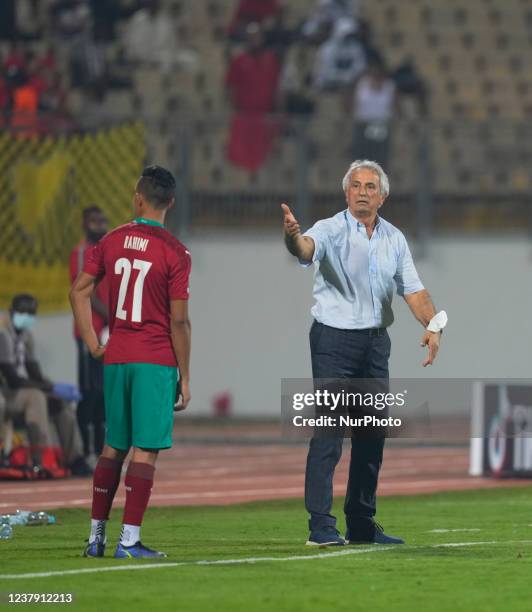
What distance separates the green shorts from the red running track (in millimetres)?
4139

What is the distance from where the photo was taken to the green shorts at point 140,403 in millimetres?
9641

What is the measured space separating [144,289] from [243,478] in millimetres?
8236

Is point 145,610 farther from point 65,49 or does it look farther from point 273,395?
point 65,49

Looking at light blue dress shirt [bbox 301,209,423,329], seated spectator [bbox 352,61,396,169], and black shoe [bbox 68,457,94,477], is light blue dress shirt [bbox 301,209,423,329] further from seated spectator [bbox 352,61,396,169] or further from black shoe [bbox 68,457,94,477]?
seated spectator [bbox 352,61,396,169]

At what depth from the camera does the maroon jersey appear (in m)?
9.67

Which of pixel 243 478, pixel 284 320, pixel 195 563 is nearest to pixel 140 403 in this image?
pixel 195 563

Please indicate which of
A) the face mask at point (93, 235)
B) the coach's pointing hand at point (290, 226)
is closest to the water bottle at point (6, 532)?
the coach's pointing hand at point (290, 226)

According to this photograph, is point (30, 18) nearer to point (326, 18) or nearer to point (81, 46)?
point (81, 46)

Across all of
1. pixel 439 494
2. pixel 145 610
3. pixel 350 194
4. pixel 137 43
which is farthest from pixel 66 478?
pixel 137 43

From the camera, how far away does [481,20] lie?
27562 mm

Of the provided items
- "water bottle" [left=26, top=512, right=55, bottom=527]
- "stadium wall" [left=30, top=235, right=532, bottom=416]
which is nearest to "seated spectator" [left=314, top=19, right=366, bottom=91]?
"stadium wall" [left=30, top=235, right=532, bottom=416]

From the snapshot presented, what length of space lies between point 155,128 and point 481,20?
6487 millimetres

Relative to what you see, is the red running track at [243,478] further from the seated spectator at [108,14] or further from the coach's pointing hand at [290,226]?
the seated spectator at [108,14]

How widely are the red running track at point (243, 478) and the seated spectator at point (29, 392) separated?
18.3 inches
